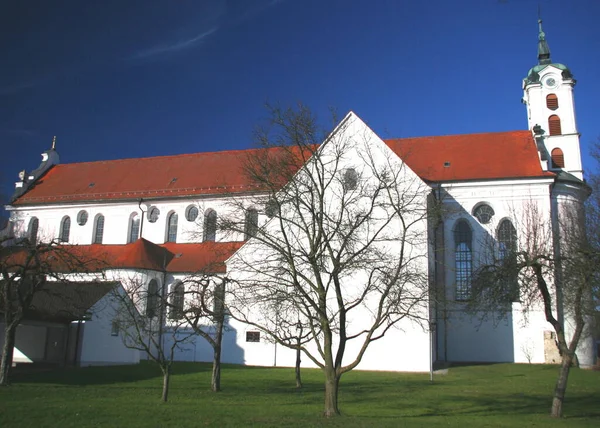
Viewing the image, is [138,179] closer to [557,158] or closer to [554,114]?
[557,158]

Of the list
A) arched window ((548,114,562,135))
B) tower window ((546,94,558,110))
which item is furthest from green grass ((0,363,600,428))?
tower window ((546,94,558,110))

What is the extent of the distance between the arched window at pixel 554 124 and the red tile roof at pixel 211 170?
2.05 m

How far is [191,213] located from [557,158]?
27516mm

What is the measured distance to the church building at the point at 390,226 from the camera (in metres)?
31.9

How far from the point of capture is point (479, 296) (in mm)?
19156

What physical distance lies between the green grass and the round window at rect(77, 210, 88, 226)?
17.9m

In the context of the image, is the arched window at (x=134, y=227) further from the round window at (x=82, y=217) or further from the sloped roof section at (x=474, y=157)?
the sloped roof section at (x=474, y=157)

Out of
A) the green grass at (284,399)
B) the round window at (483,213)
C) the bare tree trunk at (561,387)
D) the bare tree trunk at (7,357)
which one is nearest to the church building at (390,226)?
the round window at (483,213)

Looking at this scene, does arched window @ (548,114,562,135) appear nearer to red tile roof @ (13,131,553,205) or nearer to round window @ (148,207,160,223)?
red tile roof @ (13,131,553,205)

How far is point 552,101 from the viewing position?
4225 cm

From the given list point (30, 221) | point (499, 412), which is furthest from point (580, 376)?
point (30, 221)

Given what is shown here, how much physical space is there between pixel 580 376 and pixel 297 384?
15.1 meters

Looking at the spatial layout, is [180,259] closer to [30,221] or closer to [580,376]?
[30,221]

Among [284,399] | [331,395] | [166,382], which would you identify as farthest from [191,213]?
[331,395]
